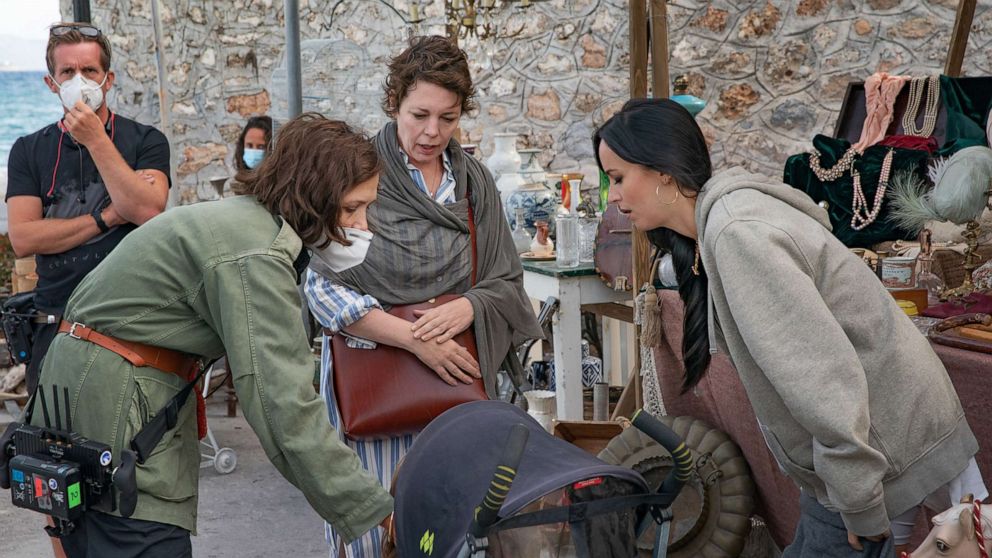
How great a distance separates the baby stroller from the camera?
1.83 meters

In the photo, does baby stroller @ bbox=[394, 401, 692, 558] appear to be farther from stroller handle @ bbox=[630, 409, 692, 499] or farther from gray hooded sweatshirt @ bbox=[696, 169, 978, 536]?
gray hooded sweatshirt @ bbox=[696, 169, 978, 536]

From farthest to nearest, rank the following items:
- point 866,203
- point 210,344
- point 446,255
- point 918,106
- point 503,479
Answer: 1. point 918,106
2. point 866,203
3. point 446,255
4. point 210,344
5. point 503,479

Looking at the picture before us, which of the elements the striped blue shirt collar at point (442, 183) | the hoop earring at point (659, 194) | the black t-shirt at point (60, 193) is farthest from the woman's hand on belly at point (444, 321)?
the black t-shirt at point (60, 193)

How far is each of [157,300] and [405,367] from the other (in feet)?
2.79

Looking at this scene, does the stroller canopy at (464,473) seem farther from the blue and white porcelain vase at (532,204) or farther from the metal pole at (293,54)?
the metal pole at (293,54)

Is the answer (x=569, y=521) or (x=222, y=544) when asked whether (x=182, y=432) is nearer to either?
(x=569, y=521)

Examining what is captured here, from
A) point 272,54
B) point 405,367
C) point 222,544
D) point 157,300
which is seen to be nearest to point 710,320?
point 405,367

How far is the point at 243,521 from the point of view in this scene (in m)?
4.23

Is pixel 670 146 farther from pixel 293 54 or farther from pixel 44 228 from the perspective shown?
pixel 293 54

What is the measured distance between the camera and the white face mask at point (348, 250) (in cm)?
215

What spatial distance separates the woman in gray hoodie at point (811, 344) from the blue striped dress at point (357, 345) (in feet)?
2.57

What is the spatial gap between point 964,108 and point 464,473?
256cm

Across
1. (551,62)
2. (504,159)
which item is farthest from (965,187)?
(551,62)

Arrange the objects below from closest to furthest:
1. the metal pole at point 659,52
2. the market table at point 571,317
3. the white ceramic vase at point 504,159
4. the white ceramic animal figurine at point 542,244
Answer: the metal pole at point 659,52 → the market table at point 571,317 → the white ceramic animal figurine at point 542,244 → the white ceramic vase at point 504,159
